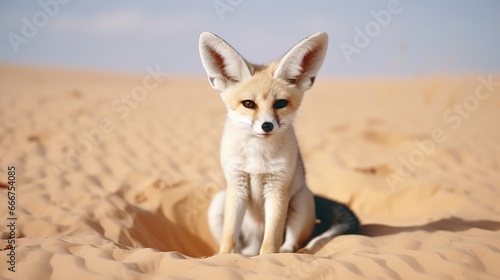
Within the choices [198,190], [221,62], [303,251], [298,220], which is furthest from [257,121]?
[198,190]

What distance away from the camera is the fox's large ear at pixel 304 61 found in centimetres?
352

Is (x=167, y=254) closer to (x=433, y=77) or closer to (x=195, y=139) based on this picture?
(x=195, y=139)

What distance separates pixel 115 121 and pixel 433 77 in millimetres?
11247

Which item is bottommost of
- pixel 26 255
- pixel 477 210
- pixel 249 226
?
pixel 477 210

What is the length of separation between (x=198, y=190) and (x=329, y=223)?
7.19 feet

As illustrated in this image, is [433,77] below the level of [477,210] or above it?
above

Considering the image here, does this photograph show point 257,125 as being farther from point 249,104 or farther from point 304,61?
point 304,61

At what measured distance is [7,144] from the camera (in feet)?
25.1

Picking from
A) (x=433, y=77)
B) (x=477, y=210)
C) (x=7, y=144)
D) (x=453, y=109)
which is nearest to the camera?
(x=477, y=210)

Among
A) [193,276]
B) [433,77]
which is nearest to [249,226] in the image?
[193,276]

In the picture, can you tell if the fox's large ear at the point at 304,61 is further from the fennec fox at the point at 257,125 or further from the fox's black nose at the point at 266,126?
the fox's black nose at the point at 266,126

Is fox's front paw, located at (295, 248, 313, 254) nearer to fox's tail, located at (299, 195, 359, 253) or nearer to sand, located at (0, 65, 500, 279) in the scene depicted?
fox's tail, located at (299, 195, 359, 253)

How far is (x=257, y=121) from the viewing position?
3363 millimetres

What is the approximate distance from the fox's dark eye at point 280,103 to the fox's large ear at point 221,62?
0.33 m
